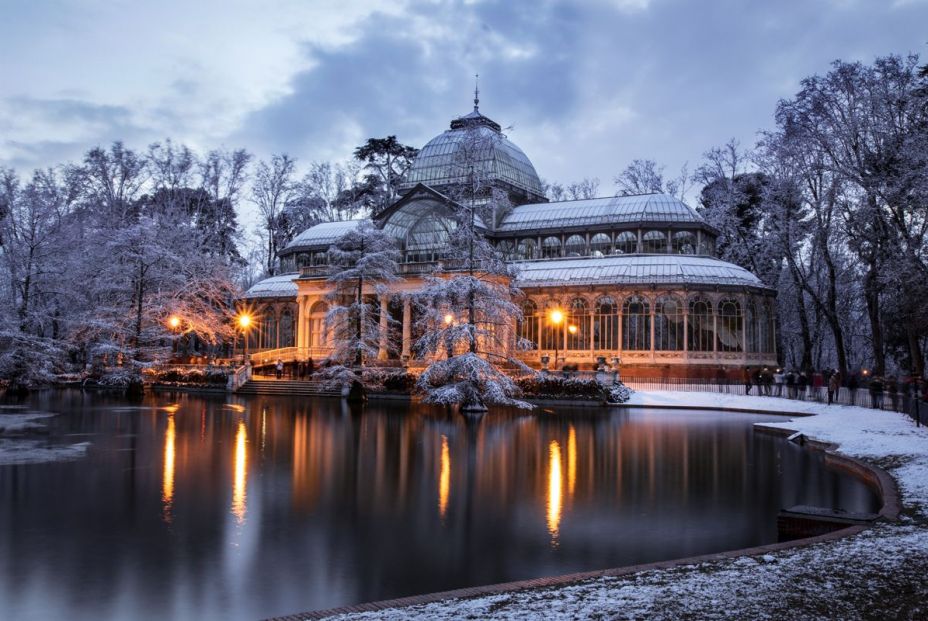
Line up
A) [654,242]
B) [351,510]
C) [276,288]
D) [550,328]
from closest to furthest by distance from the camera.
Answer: [351,510]
[550,328]
[654,242]
[276,288]

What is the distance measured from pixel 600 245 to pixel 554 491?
122 feet

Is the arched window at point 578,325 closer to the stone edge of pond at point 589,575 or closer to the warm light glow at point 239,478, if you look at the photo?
the warm light glow at point 239,478

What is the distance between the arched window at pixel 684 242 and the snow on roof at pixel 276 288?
2529 centimetres

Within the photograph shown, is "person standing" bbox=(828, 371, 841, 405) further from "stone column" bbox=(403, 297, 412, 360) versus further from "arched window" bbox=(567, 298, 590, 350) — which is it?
"stone column" bbox=(403, 297, 412, 360)

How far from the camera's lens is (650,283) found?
44.7 meters

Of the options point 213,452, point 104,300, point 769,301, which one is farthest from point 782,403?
point 104,300

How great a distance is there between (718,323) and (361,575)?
3854 centimetres

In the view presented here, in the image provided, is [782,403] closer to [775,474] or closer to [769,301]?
[769,301]

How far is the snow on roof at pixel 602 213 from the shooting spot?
4884 centimetres

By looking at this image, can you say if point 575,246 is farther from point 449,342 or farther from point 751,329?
point 449,342

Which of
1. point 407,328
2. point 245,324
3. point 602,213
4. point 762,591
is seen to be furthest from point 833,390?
point 245,324

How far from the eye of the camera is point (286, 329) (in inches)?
2202

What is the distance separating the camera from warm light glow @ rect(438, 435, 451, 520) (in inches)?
506

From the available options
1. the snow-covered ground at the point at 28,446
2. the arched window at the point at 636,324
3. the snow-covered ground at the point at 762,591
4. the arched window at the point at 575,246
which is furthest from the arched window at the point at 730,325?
the snow-covered ground at the point at 762,591
